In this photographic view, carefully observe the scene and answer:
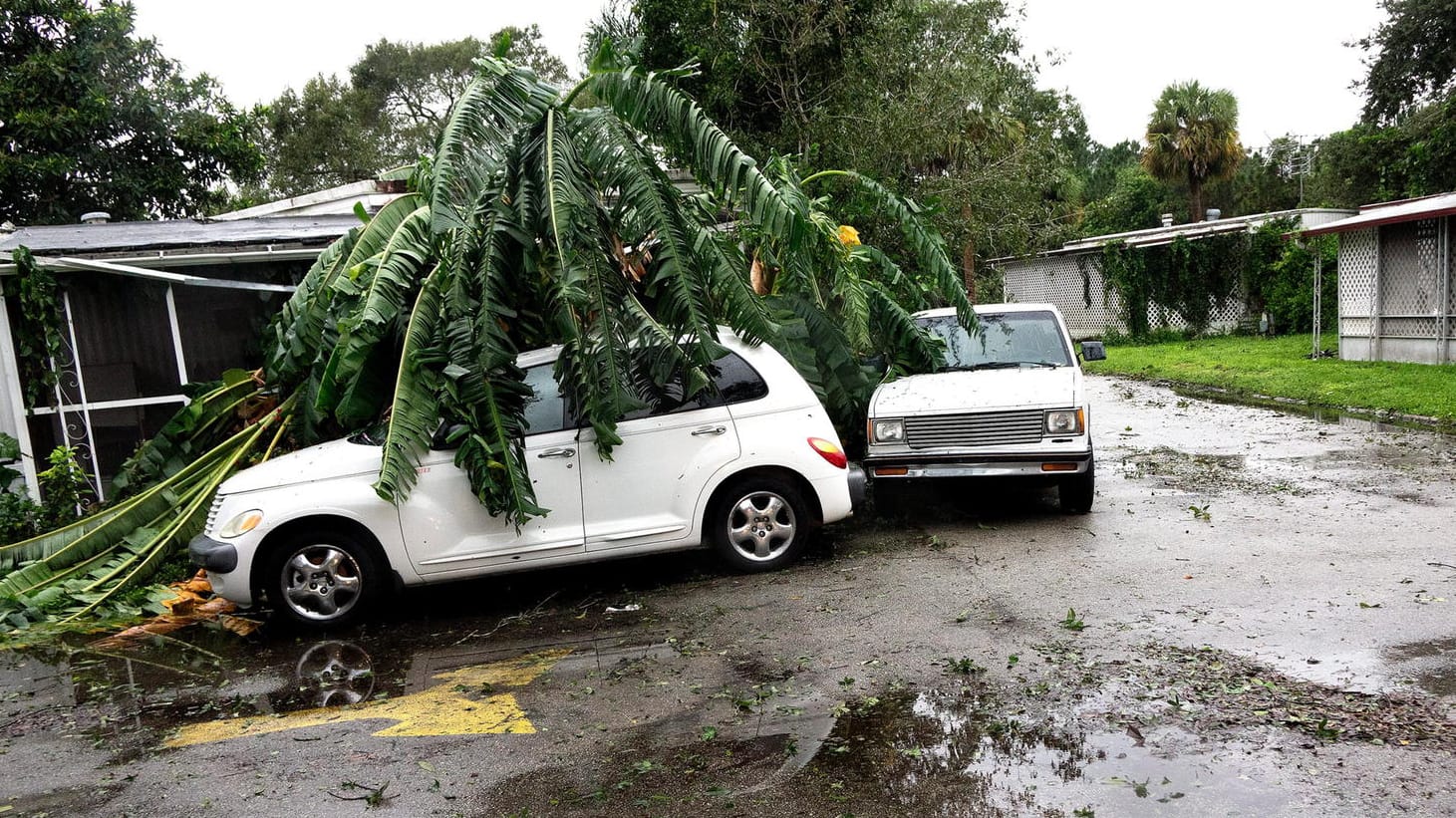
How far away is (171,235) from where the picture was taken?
10.7 metres

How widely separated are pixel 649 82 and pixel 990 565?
4.13 metres

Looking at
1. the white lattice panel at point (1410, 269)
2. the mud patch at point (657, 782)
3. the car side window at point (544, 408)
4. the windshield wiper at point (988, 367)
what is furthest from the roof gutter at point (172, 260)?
the white lattice panel at point (1410, 269)

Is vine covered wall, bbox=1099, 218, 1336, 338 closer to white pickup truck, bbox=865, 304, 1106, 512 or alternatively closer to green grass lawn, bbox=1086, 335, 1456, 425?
green grass lawn, bbox=1086, 335, 1456, 425

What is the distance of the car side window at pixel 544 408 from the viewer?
23.1ft

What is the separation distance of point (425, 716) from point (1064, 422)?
207 inches

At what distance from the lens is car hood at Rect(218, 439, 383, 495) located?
6.69 m

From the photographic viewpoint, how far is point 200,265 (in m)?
10.1

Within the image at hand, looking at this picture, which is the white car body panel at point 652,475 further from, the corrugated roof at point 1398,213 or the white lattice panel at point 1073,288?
the white lattice panel at point 1073,288

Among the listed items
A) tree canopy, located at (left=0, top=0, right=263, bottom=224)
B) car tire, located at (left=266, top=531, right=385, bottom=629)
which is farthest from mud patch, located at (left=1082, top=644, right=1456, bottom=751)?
tree canopy, located at (left=0, top=0, right=263, bottom=224)

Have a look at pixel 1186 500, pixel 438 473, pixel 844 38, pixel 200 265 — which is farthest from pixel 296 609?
pixel 844 38

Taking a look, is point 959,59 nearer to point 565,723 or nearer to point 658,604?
point 658,604

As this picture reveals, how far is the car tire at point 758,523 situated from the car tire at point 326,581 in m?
2.27

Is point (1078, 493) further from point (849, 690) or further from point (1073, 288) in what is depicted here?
point (1073, 288)

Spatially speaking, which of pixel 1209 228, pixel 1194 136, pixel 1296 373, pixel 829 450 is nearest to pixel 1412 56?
pixel 1194 136
